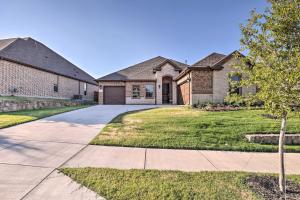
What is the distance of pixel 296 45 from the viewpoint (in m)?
3.06

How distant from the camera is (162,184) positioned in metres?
3.12

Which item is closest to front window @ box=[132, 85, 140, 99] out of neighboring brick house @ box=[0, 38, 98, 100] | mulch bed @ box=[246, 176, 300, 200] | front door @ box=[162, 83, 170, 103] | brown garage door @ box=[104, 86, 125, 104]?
brown garage door @ box=[104, 86, 125, 104]

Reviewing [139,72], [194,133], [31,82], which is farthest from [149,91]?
[194,133]

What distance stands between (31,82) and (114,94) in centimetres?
866

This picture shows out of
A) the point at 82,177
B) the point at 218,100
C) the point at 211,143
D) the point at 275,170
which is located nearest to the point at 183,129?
the point at 211,143

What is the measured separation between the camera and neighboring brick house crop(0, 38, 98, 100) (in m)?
14.1

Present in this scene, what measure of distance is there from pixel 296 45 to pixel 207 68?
37.1 feet

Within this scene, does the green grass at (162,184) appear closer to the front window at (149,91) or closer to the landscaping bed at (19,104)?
the landscaping bed at (19,104)

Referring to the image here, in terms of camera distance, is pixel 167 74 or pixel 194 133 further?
pixel 167 74

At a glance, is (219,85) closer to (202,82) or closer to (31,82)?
(202,82)

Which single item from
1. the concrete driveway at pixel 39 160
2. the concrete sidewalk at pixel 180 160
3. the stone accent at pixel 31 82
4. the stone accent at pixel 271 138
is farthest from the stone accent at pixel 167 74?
the concrete sidewalk at pixel 180 160

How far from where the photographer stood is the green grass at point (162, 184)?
9.18ft

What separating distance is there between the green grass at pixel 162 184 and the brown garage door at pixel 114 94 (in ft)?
59.8

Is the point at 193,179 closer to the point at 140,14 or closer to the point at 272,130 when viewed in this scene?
the point at 272,130
